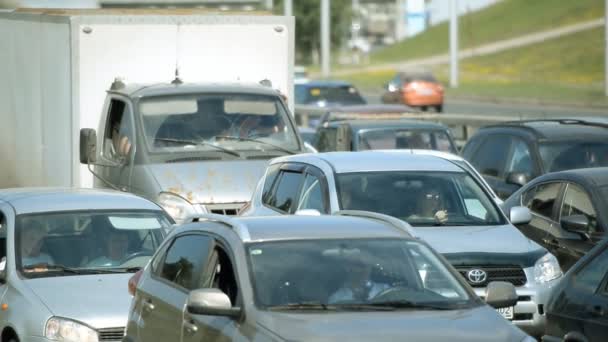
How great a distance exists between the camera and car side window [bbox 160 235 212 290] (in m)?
7.43

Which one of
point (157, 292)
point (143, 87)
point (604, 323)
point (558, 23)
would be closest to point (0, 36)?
point (143, 87)

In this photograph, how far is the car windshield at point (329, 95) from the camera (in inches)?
1454

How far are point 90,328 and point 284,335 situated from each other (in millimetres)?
2904

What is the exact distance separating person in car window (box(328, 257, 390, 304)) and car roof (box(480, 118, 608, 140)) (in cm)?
908

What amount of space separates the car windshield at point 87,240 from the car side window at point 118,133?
13.8 feet

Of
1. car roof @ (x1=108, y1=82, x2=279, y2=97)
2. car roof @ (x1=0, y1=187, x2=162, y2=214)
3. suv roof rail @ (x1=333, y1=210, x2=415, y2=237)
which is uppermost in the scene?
car roof @ (x1=108, y1=82, x2=279, y2=97)

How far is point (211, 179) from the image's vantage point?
45.8ft

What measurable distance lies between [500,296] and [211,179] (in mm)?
6970

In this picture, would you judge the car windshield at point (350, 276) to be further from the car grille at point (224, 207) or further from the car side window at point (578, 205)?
the car grille at point (224, 207)

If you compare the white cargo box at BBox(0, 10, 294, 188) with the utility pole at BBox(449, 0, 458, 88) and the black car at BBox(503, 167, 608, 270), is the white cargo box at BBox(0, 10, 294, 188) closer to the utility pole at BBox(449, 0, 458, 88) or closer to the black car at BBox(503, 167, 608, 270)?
the black car at BBox(503, 167, 608, 270)

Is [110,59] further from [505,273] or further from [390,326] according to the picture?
[390,326]

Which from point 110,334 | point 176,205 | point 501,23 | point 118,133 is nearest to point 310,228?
point 110,334

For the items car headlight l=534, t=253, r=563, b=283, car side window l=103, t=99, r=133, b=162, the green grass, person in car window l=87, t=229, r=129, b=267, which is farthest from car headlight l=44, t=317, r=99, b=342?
the green grass

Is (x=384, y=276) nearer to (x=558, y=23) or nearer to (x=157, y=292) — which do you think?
(x=157, y=292)
